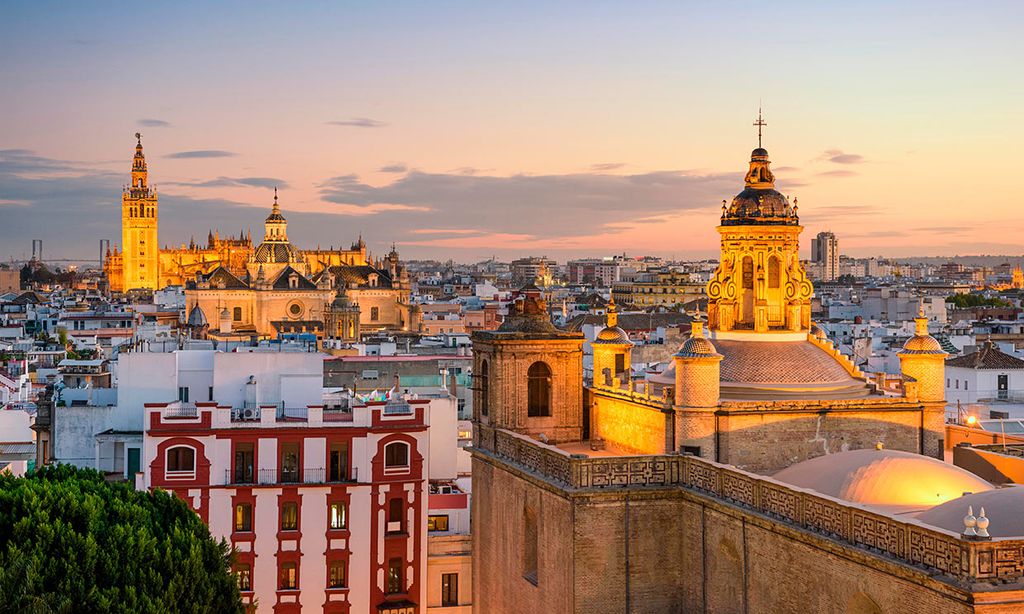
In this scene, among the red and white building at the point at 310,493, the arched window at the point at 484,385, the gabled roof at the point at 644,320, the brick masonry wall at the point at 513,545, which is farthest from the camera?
the gabled roof at the point at 644,320

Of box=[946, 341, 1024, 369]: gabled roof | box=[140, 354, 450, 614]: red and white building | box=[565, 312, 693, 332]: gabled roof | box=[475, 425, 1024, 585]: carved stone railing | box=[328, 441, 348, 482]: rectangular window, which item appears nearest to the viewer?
box=[475, 425, 1024, 585]: carved stone railing

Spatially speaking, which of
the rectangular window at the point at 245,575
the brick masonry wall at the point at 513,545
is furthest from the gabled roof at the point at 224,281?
the brick masonry wall at the point at 513,545

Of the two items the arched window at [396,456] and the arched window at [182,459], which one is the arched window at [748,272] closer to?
the arched window at [396,456]

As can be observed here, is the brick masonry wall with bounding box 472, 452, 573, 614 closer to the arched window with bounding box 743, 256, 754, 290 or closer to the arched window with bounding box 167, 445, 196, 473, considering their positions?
the arched window with bounding box 743, 256, 754, 290

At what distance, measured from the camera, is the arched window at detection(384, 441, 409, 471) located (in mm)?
31953

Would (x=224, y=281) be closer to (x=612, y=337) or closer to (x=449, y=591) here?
(x=449, y=591)

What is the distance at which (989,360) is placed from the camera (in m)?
51.8

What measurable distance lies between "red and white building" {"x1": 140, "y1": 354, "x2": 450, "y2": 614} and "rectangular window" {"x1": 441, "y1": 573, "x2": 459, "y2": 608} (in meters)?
0.50

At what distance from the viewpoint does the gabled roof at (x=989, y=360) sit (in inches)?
2026

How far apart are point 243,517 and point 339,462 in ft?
8.15

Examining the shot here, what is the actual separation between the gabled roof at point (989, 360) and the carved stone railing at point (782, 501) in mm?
29693

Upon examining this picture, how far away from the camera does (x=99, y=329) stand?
101 m

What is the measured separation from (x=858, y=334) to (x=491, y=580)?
172 feet

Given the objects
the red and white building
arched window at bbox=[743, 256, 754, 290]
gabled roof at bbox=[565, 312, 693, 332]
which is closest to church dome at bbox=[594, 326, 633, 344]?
arched window at bbox=[743, 256, 754, 290]
